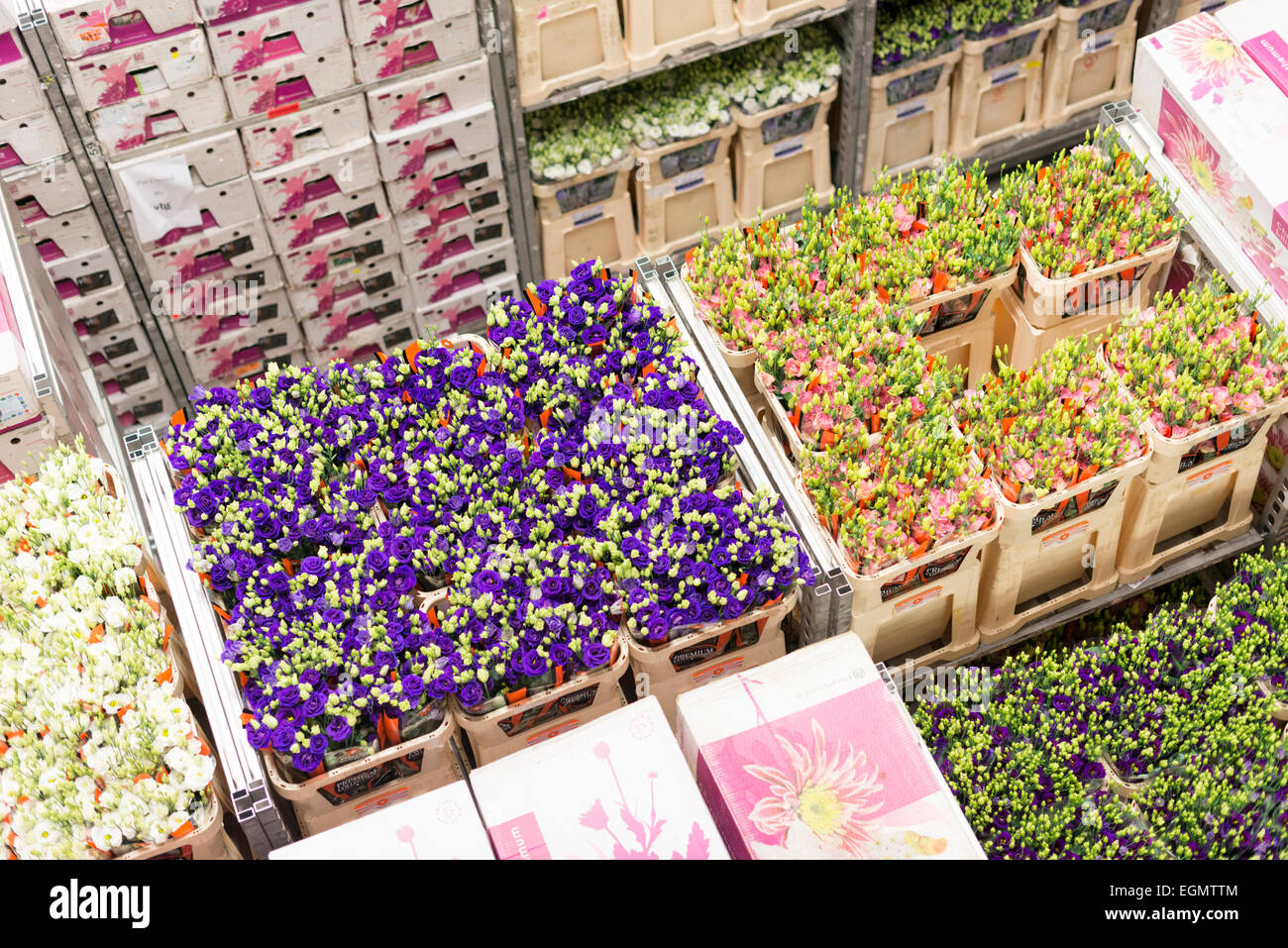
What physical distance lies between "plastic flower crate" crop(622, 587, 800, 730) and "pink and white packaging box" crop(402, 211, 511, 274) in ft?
9.15

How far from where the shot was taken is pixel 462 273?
5910 millimetres

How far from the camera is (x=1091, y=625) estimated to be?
4.44m

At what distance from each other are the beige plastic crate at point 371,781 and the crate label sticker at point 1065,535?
1.82 metres

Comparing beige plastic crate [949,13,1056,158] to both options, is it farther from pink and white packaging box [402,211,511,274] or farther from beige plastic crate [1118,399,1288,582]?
beige plastic crate [1118,399,1288,582]

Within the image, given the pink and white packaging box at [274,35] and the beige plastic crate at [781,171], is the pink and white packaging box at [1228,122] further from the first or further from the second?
the pink and white packaging box at [274,35]

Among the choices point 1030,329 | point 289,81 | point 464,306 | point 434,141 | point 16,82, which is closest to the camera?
point 1030,329

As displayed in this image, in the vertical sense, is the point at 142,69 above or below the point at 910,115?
above

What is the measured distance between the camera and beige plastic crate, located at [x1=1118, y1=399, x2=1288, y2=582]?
149 inches

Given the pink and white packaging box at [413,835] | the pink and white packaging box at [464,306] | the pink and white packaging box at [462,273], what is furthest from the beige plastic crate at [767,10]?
the pink and white packaging box at [413,835]

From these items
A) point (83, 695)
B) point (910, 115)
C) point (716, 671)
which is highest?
point (910, 115)

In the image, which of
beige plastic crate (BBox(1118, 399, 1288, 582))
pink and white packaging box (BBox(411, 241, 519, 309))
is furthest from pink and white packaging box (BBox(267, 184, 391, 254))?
beige plastic crate (BBox(1118, 399, 1288, 582))

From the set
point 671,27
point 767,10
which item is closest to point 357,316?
point 671,27

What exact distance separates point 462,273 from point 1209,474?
3.35 metres

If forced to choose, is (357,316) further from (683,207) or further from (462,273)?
(683,207)
